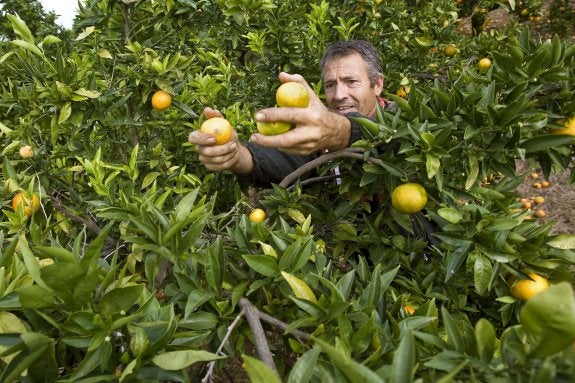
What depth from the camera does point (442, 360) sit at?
2.62 ft

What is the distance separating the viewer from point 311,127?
140cm

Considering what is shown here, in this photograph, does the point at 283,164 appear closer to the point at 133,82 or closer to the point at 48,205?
the point at 133,82

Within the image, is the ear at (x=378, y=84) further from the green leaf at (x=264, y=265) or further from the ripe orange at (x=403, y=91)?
the green leaf at (x=264, y=265)

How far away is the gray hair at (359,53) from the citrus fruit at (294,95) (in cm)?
120

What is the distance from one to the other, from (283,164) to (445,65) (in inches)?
77.3

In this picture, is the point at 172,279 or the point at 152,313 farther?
the point at 172,279

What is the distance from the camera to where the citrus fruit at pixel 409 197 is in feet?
4.69

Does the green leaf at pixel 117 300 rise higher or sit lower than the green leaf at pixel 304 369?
higher

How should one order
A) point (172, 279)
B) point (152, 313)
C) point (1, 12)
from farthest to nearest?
point (1, 12)
point (172, 279)
point (152, 313)

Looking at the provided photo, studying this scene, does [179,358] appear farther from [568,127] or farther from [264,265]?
[568,127]

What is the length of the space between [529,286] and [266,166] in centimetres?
130

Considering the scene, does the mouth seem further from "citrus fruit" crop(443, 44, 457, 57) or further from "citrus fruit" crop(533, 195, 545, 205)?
"citrus fruit" crop(533, 195, 545, 205)

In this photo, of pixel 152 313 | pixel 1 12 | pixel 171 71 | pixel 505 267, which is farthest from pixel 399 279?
pixel 1 12

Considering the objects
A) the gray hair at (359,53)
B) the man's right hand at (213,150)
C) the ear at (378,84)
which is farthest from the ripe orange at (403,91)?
the man's right hand at (213,150)
